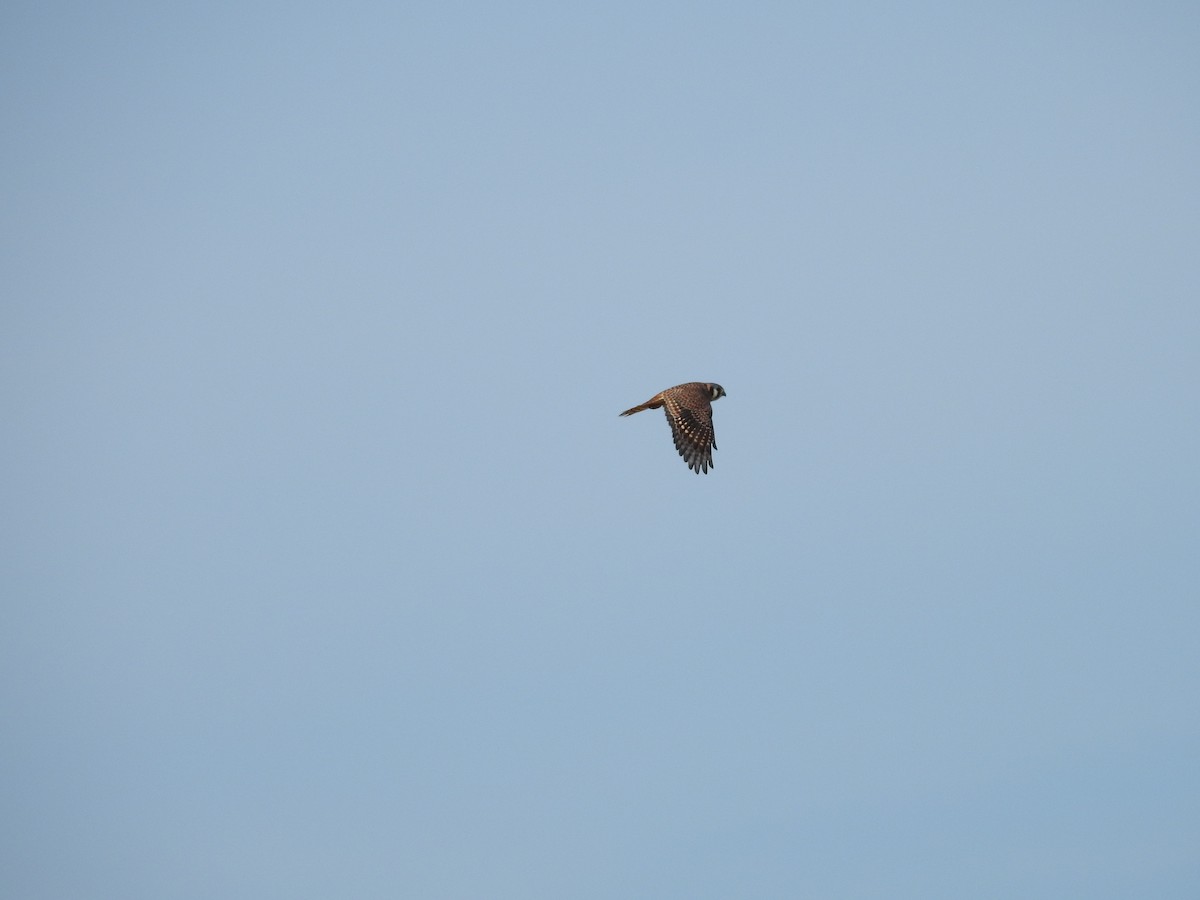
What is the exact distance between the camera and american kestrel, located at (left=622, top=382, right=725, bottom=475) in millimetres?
46781

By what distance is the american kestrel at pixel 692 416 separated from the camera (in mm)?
46781

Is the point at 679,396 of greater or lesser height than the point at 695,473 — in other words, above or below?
above

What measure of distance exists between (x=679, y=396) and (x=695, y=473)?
12.3 feet

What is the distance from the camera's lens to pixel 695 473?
151ft

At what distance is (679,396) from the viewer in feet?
160

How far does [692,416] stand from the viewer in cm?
4781
